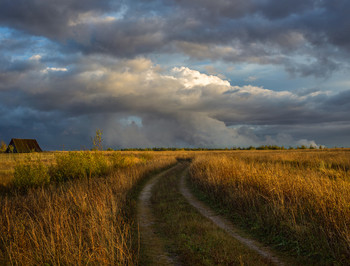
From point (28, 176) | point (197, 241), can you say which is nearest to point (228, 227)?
point (197, 241)

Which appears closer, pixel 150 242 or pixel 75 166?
pixel 150 242

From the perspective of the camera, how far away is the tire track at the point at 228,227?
304 inches

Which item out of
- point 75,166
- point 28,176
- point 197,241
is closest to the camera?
point 197,241

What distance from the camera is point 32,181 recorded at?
63.3 ft

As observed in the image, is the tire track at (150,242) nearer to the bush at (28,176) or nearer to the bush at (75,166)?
the bush at (28,176)

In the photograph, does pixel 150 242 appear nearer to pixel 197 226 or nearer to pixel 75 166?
pixel 197 226

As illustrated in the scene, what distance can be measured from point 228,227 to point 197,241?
8.65 feet

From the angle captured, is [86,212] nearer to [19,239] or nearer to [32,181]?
[19,239]

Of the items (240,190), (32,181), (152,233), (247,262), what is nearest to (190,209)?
(240,190)

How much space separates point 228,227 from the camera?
10.4 m

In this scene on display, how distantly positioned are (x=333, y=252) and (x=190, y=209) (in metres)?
7.14

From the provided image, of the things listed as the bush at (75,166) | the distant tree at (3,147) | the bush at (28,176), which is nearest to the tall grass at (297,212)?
the bush at (75,166)

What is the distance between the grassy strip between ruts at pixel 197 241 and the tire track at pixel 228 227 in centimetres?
39

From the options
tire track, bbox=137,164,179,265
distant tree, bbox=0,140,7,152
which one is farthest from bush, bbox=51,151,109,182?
distant tree, bbox=0,140,7,152
